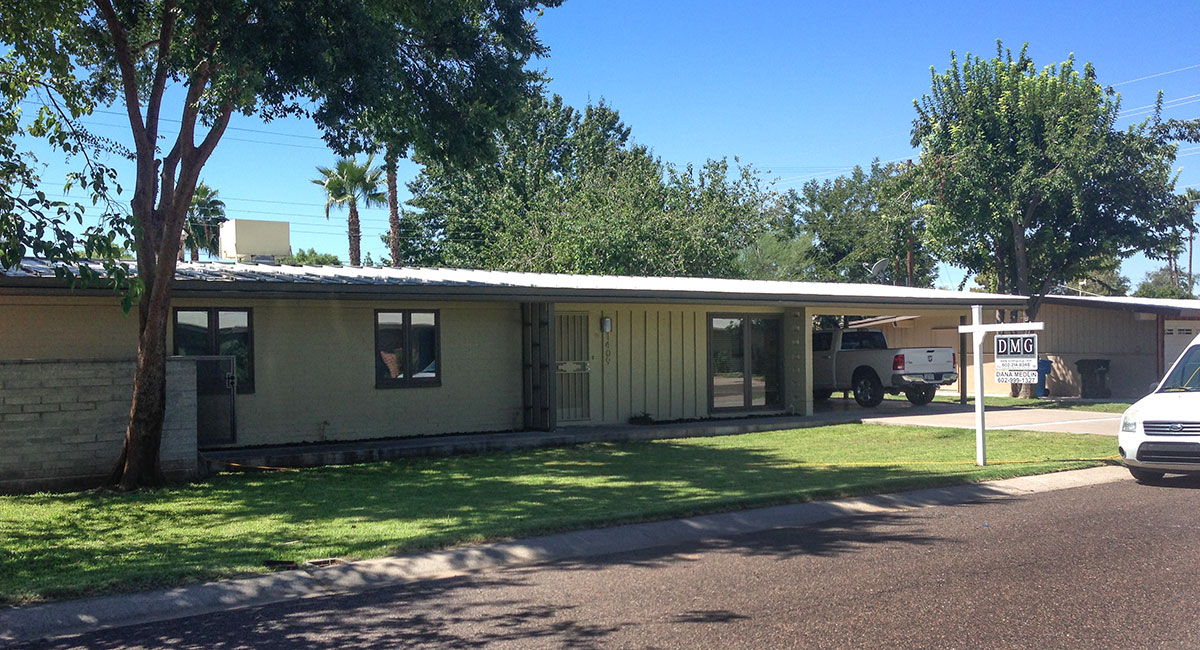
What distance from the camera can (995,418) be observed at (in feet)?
64.7

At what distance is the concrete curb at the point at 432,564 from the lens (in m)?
6.36

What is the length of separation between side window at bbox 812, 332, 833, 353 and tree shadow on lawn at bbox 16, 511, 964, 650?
54.3 ft

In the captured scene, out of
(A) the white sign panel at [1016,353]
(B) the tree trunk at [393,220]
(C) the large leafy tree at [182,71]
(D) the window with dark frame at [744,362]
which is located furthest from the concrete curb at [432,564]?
(B) the tree trunk at [393,220]

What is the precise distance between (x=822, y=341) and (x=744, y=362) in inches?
195

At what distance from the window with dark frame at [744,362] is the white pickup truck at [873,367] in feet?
11.2

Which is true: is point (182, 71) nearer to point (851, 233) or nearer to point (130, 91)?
point (130, 91)

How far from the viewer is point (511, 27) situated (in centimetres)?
1408

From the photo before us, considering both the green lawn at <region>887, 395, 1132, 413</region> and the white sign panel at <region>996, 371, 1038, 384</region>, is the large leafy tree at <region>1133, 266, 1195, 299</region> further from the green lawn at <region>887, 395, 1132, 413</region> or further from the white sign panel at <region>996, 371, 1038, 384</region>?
the white sign panel at <region>996, 371, 1038, 384</region>

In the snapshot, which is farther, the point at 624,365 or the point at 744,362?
the point at 744,362

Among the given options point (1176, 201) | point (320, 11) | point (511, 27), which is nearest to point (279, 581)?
point (320, 11)

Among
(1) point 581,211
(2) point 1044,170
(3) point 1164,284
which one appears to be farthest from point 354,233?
(3) point 1164,284

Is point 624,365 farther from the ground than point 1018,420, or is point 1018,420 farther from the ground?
point 624,365

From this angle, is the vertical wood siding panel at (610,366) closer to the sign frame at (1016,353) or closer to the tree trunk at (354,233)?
the sign frame at (1016,353)

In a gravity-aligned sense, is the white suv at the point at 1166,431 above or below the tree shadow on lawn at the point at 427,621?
above
